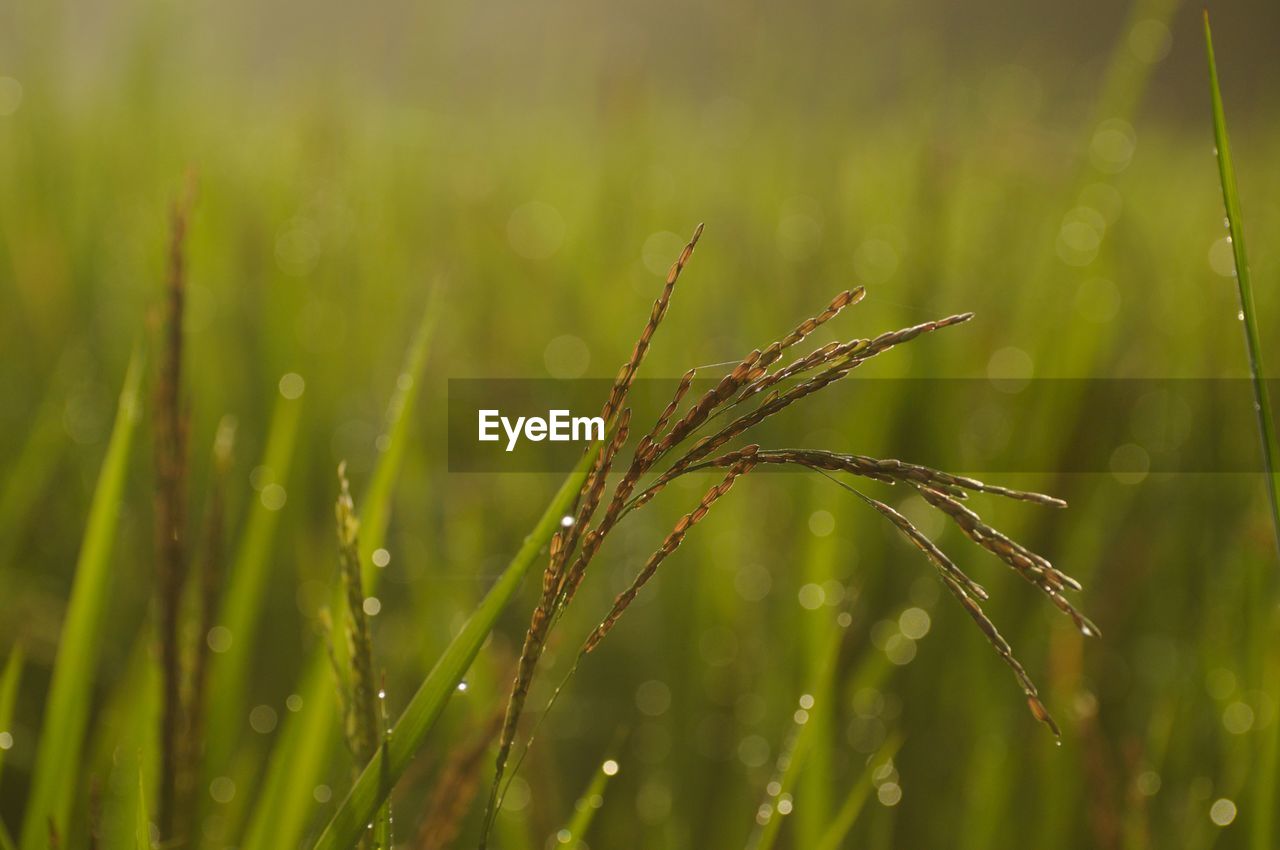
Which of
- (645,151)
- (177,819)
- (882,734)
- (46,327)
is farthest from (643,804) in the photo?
(645,151)

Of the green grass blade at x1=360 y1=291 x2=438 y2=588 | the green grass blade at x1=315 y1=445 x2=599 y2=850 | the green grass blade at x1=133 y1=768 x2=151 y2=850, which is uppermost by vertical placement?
the green grass blade at x1=360 y1=291 x2=438 y2=588

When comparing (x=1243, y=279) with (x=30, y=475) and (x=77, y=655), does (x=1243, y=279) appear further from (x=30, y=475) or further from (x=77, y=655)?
(x=30, y=475)

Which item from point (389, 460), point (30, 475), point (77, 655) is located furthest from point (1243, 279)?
point (30, 475)

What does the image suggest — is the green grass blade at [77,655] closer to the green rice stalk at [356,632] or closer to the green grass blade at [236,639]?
the green grass blade at [236,639]

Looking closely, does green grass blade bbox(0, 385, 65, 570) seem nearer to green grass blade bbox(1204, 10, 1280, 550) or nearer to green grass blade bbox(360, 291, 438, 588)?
green grass blade bbox(360, 291, 438, 588)

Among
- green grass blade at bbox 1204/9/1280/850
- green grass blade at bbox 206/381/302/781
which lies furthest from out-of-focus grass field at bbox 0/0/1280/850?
green grass blade at bbox 1204/9/1280/850

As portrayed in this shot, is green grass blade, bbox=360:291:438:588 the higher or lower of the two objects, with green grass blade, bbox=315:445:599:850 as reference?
higher
